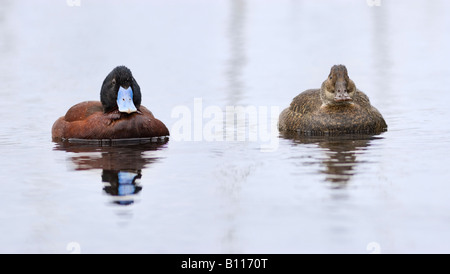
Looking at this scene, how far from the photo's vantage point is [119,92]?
15.2m

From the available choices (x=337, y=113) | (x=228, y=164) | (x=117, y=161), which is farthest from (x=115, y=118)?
(x=337, y=113)

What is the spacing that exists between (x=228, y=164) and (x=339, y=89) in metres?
3.45

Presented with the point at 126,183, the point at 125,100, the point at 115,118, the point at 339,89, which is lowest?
the point at 126,183

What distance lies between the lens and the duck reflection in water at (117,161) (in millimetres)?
11047

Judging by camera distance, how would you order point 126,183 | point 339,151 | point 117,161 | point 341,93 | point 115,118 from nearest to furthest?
1. point 126,183
2. point 117,161
3. point 339,151
4. point 115,118
5. point 341,93

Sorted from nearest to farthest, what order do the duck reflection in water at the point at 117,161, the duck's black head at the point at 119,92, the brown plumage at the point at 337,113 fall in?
the duck reflection in water at the point at 117,161 → the duck's black head at the point at 119,92 → the brown plumage at the point at 337,113

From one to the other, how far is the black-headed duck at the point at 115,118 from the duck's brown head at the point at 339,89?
261cm

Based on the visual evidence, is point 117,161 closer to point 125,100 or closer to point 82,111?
point 125,100

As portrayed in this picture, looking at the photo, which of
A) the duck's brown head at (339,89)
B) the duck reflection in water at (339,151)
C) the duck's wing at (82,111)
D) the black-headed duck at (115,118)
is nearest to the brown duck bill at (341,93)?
the duck's brown head at (339,89)

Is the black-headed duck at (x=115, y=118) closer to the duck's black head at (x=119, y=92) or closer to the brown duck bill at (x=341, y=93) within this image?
the duck's black head at (x=119, y=92)

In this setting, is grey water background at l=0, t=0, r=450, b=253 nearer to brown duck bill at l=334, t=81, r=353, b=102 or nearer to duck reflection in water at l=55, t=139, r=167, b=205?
duck reflection in water at l=55, t=139, r=167, b=205

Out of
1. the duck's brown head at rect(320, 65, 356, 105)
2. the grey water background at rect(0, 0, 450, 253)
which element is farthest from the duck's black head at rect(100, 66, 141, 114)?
the duck's brown head at rect(320, 65, 356, 105)

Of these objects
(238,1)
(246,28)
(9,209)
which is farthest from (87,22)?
(9,209)

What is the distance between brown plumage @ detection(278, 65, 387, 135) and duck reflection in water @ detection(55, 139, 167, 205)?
2253mm
